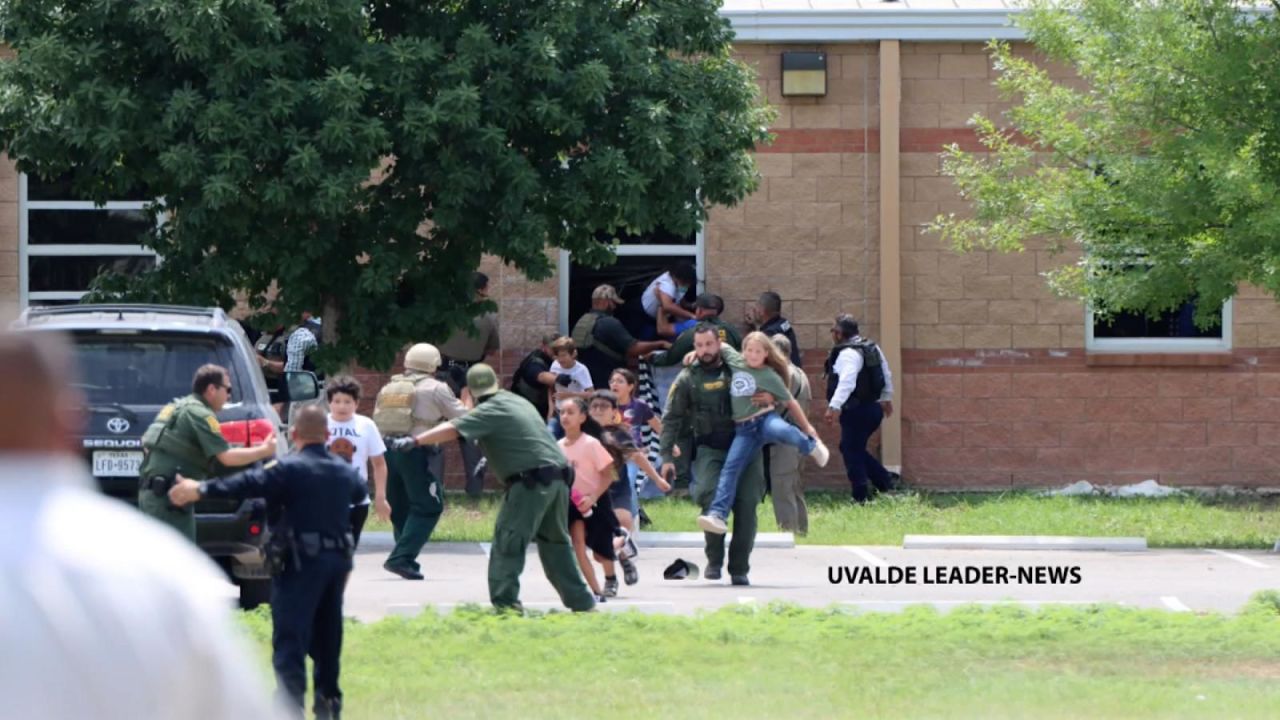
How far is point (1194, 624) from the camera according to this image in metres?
10.2

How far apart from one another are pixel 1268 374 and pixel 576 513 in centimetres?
1092

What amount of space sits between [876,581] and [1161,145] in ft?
14.7

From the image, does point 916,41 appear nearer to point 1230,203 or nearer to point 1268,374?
point 1268,374

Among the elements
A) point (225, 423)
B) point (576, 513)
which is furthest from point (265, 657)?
point (576, 513)

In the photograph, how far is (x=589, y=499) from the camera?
12.0m

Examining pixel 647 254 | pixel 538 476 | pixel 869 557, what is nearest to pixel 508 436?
pixel 538 476

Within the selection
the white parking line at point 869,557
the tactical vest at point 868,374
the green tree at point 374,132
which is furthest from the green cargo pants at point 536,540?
the tactical vest at point 868,374

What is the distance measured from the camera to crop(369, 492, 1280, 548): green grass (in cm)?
1606

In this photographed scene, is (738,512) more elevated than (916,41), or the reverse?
(916,41)

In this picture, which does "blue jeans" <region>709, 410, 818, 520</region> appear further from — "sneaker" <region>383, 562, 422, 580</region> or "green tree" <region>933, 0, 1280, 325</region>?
"green tree" <region>933, 0, 1280, 325</region>

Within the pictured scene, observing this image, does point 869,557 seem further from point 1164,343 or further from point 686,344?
point 1164,343

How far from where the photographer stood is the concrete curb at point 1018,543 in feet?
50.8

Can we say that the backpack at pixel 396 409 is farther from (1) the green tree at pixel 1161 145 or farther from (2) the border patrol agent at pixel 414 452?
(1) the green tree at pixel 1161 145

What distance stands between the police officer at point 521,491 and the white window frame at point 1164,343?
10.8 m
